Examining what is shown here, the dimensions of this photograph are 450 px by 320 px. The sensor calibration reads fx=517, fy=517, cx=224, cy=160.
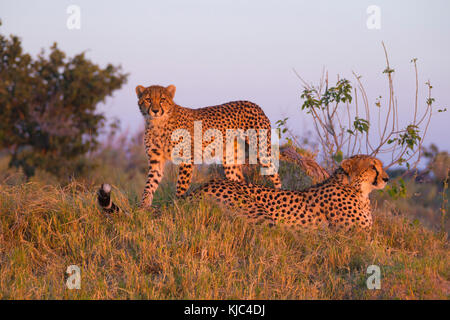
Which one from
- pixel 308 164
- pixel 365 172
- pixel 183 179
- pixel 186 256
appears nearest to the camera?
pixel 186 256

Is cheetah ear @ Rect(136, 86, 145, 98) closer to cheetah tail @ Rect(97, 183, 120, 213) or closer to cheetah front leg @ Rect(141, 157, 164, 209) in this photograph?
cheetah front leg @ Rect(141, 157, 164, 209)

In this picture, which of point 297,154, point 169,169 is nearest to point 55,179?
point 169,169

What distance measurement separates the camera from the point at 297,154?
7.32m

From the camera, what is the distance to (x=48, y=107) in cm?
1283

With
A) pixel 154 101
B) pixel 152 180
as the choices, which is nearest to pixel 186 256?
pixel 152 180

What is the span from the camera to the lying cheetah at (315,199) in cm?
509

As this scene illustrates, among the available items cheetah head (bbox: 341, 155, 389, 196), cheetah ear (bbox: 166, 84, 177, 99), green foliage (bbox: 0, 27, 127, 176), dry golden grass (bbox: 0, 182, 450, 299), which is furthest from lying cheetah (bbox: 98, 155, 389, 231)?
green foliage (bbox: 0, 27, 127, 176)

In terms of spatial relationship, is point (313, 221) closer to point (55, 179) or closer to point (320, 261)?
point (320, 261)

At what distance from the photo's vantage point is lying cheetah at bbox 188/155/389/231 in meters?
5.10

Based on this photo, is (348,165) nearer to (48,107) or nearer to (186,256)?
(186,256)

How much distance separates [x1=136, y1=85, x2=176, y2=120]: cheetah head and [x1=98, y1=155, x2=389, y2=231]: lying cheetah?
117 centimetres

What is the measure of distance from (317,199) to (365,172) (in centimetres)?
56

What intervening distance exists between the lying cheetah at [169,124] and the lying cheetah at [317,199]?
89cm

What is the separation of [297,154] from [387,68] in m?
1.68
